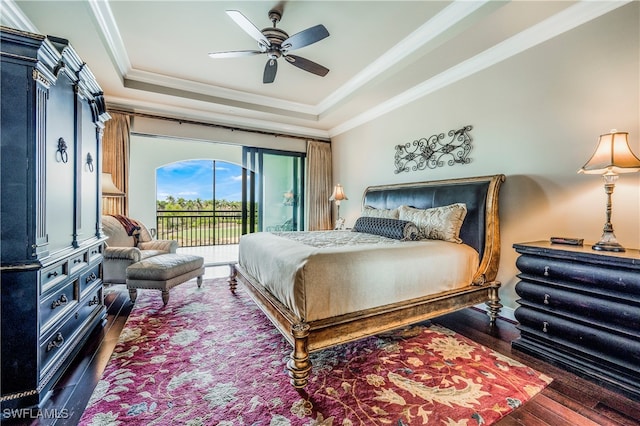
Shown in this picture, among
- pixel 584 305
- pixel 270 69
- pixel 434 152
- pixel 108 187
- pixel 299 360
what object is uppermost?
pixel 270 69

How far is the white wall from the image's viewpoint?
2.17 m

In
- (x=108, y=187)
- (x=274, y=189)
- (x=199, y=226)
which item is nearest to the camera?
(x=108, y=187)

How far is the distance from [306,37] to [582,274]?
2881mm

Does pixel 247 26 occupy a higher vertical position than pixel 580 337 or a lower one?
higher

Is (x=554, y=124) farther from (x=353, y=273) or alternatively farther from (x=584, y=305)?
(x=353, y=273)

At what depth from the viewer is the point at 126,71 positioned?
376 centimetres

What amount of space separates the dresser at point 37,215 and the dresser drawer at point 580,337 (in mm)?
3348

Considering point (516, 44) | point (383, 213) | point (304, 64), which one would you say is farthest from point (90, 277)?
point (516, 44)

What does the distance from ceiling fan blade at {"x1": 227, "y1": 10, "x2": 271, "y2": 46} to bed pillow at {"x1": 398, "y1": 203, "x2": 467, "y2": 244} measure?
244cm

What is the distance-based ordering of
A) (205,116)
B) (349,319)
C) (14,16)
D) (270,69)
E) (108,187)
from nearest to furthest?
(349,319) < (14,16) < (270,69) < (108,187) < (205,116)

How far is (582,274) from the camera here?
75.4 inches

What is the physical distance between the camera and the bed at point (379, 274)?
184cm

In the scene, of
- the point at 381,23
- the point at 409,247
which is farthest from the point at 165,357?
the point at 381,23

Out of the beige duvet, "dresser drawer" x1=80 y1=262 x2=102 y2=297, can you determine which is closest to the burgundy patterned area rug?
the beige duvet
